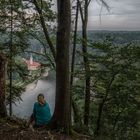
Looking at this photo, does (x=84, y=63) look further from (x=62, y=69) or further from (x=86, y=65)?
(x=62, y=69)

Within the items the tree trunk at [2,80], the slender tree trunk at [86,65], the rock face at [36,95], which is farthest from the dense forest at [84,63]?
the tree trunk at [2,80]

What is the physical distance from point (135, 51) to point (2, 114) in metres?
7.40

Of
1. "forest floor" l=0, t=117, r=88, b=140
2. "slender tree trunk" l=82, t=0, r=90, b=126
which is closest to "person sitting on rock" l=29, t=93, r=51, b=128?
"forest floor" l=0, t=117, r=88, b=140

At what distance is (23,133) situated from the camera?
807cm

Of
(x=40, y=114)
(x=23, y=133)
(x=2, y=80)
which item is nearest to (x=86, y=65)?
(x=40, y=114)

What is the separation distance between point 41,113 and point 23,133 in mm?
1336

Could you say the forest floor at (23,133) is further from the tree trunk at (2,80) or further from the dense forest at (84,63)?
the dense forest at (84,63)

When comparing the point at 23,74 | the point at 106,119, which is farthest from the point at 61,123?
the point at 106,119

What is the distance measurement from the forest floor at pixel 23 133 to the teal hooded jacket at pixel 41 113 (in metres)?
0.55

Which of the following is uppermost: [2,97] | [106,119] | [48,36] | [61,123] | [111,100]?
[48,36]

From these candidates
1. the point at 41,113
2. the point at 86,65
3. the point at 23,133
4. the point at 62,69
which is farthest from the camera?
the point at 86,65

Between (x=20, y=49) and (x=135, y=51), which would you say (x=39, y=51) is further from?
(x=135, y=51)

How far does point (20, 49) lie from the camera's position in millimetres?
16141

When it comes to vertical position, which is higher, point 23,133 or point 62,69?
point 62,69
